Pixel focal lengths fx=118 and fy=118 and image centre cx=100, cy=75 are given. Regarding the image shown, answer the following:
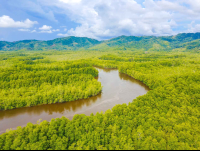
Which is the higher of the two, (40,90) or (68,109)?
(40,90)

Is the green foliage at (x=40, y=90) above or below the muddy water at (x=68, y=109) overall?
above

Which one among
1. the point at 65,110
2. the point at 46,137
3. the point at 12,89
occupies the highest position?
the point at 12,89

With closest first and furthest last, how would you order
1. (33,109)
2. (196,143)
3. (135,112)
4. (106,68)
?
(196,143) → (135,112) → (33,109) → (106,68)

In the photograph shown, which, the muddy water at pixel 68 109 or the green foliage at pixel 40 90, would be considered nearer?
the muddy water at pixel 68 109

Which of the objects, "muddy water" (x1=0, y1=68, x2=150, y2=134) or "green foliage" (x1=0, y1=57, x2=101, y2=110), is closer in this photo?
"muddy water" (x1=0, y1=68, x2=150, y2=134)

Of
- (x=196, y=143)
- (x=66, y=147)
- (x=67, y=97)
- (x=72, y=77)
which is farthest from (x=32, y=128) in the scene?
(x=72, y=77)

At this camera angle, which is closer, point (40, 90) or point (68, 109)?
point (68, 109)

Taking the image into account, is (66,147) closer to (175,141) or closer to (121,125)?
(121,125)

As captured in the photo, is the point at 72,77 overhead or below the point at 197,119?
overhead

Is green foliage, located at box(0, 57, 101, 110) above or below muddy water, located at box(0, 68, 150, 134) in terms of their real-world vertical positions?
above

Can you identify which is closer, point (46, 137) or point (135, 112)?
point (46, 137)

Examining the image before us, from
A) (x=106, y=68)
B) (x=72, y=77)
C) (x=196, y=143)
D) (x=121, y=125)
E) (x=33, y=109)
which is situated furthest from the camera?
(x=106, y=68)
